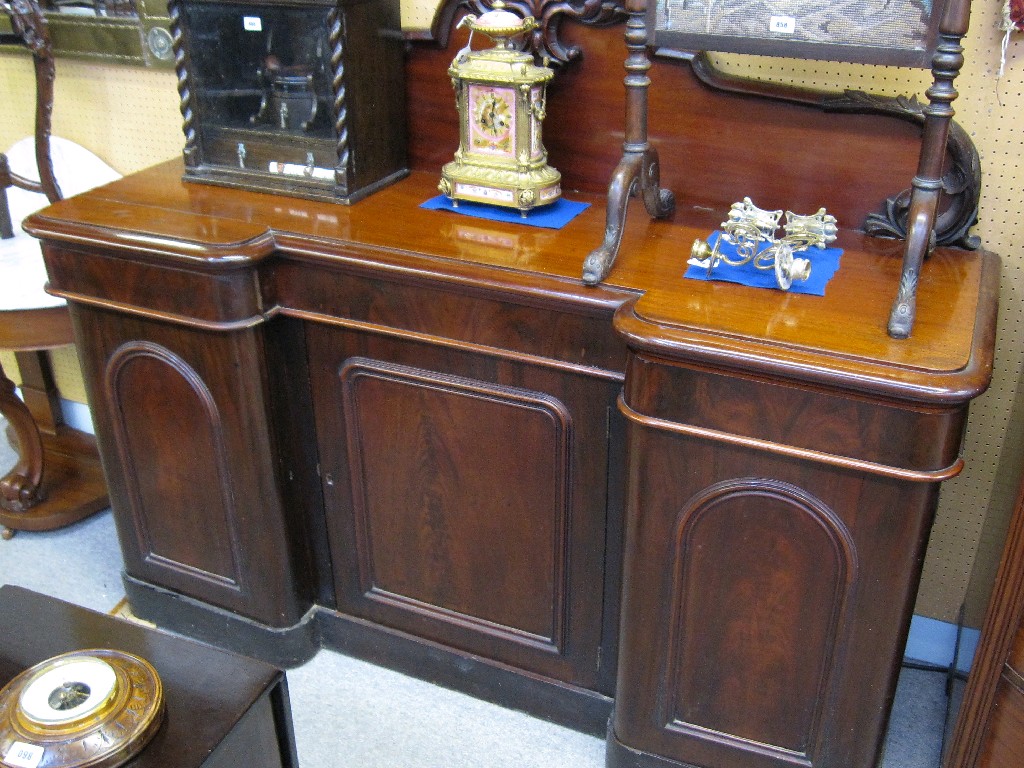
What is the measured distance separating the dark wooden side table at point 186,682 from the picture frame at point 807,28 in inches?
52.1

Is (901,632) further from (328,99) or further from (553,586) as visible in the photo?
(328,99)

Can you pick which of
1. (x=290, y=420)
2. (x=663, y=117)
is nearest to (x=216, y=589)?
(x=290, y=420)

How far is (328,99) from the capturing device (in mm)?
2014

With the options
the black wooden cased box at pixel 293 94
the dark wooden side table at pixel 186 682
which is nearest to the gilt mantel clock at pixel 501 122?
the black wooden cased box at pixel 293 94

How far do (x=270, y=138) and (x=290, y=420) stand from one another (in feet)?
2.07

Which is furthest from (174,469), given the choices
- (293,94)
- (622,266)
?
(622,266)

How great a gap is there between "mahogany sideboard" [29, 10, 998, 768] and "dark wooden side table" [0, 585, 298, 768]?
0.46 metres

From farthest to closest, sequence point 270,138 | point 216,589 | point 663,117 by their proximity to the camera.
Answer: point 216,589, point 270,138, point 663,117

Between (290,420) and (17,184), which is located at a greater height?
(17,184)

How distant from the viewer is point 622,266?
5.58ft

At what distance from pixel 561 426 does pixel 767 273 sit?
0.47m

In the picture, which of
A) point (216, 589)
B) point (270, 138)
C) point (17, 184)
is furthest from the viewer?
point (17, 184)

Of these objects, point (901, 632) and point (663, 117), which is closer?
point (901, 632)

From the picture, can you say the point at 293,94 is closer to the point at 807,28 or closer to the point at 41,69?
the point at 41,69
